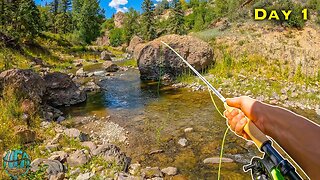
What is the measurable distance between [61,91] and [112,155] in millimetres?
6747

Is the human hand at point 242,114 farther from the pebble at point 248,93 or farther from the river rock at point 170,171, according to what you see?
the pebble at point 248,93

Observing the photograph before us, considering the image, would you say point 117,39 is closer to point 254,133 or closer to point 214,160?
point 214,160

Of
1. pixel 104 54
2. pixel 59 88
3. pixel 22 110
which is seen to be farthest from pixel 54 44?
pixel 22 110

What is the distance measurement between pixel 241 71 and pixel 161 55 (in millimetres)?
4386

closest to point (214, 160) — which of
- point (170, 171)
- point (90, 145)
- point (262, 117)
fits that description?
point (170, 171)

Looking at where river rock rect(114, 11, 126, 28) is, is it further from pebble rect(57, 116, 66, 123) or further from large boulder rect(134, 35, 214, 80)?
pebble rect(57, 116, 66, 123)

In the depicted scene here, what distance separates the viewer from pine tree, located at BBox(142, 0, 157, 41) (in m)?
50.7

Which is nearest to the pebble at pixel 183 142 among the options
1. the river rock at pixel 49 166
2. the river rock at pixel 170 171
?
the river rock at pixel 170 171

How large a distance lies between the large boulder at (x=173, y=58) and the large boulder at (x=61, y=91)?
18.4ft

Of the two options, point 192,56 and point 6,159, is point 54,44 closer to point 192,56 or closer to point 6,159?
point 192,56

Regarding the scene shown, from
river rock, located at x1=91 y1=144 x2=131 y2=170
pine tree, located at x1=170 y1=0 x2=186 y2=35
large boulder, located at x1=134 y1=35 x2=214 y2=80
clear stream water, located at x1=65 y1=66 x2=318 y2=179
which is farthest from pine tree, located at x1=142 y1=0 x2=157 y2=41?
river rock, located at x1=91 y1=144 x2=131 y2=170

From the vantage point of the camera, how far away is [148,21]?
2035 inches

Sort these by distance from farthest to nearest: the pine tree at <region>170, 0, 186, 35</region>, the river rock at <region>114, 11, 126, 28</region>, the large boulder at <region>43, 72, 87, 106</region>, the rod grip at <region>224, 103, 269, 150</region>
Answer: the river rock at <region>114, 11, 126, 28</region> → the pine tree at <region>170, 0, 186, 35</region> → the large boulder at <region>43, 72, 87, 106</region> → the rod grip at <region>224, 103, 269, 150</region>

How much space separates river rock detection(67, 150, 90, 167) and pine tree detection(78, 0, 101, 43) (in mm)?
52493
